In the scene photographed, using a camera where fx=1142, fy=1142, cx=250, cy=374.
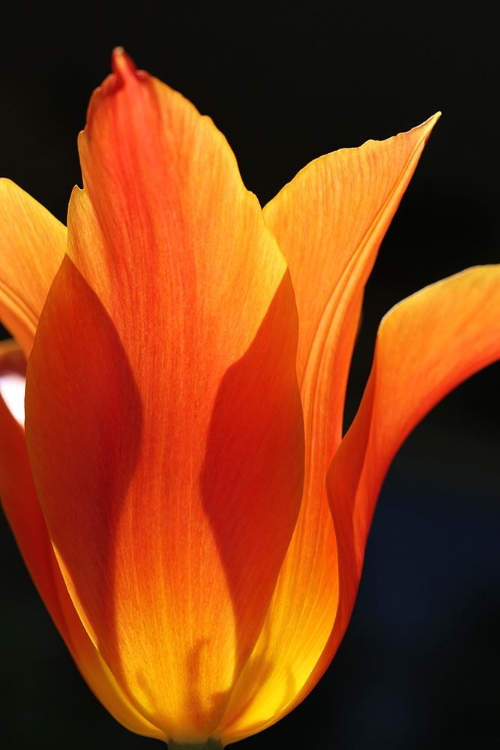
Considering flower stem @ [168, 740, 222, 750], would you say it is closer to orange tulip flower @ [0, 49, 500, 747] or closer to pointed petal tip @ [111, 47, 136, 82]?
orange tulip flower @ [0, 49, 500, 747]

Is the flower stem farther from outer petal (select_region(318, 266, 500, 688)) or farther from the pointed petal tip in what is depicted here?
the pointed petal tip

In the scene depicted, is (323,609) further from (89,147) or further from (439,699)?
(439,699)

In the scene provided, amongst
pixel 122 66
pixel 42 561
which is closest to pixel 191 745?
pixel 42 561

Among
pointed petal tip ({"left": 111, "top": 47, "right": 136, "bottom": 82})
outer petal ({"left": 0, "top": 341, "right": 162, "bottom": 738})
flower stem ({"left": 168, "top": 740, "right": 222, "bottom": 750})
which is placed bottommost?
flower stem ({"left": 168, "top": 740, "right": 222, "bottom": 750})

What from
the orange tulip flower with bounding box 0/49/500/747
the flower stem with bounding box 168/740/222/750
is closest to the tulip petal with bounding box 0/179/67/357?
the orange tulip flower with bounding box 0/49/500/747

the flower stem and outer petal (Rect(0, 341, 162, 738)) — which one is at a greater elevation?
outer petal (Rect(0, 341, 162, 738))

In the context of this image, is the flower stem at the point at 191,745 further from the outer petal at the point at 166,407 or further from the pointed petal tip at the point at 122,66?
the pointed petal tip at the point at 122,66

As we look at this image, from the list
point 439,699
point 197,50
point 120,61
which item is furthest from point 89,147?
point 197,50
